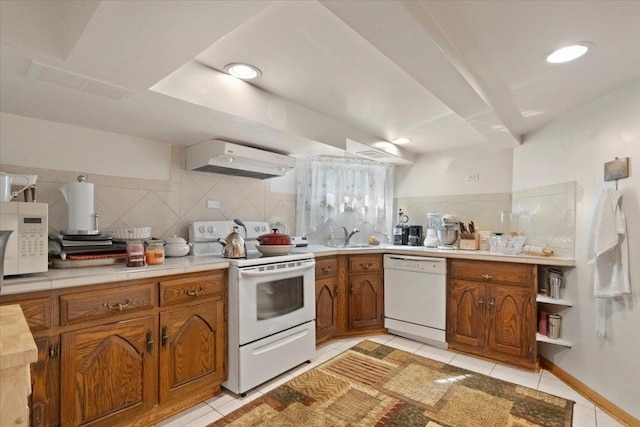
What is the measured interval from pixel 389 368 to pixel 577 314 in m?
1.41

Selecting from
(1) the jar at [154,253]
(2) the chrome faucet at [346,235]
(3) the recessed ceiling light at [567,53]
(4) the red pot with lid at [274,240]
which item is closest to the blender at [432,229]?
(2) the chrome faucet at [346,235]

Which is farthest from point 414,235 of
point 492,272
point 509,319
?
point 509,319

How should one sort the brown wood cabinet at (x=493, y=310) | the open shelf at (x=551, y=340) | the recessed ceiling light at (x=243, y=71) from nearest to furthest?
1. the recessed ceiling light at (x=243, y=71)
2. the open shelf at (x=551, y=340)
3. the brown wood cabinet at (x=493, y=310)

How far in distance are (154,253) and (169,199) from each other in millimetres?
678

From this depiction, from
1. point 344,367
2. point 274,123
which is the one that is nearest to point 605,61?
point 274,123

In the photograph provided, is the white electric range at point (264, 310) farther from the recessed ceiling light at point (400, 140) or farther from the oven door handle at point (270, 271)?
the recessed ceiling light at point (400, 140)

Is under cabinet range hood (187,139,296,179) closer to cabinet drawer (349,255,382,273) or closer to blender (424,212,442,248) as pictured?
cabinet drawer (349,255,382,273)

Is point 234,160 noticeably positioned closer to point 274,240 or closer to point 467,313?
point 274,240

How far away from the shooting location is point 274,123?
2113 mm

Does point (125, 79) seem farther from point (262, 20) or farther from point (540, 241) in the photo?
point (540, 241)

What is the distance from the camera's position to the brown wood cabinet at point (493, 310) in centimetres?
243

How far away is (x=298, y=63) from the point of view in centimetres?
169

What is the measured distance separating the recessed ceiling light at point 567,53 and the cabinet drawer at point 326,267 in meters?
2.07

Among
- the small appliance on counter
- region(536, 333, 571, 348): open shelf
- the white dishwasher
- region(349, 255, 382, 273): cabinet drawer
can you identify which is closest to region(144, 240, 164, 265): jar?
region(349, 255, 382, 273): cabinet drawer
